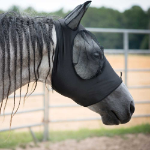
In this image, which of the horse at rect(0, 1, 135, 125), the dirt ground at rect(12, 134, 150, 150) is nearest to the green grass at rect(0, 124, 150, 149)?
the dirt ground at rect(12, 134, 150, 150)

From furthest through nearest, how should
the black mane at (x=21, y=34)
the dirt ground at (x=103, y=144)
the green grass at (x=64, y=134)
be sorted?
1. the green grass at (x=64, y=134)
2. the dirt ground at (x=103, y=144)
3. the black mane at (x=21, y=34)

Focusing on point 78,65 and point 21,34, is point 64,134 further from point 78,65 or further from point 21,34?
point 21,34

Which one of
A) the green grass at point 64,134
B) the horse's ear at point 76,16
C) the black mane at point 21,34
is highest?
the horse's ear at point 76,16

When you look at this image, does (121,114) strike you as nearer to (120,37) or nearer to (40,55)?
(40,55)

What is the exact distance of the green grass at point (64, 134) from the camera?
3.74 m

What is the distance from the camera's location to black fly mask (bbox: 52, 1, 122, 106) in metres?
1.49

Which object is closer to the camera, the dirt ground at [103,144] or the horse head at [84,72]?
the horse head at [84,72]

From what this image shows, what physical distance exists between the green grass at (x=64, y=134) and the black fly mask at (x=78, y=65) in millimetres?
2522

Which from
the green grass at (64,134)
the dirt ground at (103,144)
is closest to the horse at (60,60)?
the dirt ground at (103,144)

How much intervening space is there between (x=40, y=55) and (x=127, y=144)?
9.60ft

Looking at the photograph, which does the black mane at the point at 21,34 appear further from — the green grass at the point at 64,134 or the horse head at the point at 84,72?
the green grass at the point at 64,134

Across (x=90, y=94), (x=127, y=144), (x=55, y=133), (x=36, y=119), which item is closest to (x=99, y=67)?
(x=90, y=94)

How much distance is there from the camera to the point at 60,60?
4.89ft

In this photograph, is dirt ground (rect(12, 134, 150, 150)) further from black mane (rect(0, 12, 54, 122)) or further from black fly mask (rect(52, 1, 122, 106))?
black mane (rect(0, 12, 54, 122))
